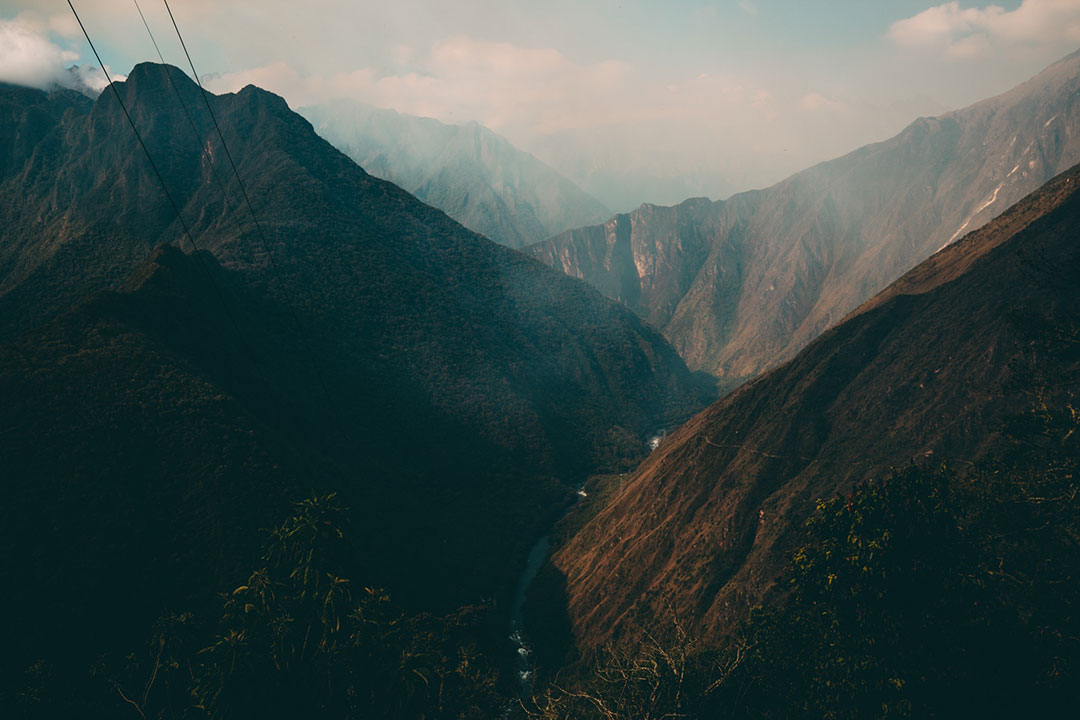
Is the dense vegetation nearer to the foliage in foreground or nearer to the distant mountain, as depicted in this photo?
the foliage in foreground

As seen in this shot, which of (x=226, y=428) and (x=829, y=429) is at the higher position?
(x=226, y=428)

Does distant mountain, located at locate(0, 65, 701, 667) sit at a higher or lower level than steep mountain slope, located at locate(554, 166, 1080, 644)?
higher

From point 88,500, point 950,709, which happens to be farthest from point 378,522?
point 950,709

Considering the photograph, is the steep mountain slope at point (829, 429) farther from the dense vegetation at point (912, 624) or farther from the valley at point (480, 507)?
the dense vegetation at point (912, 624)

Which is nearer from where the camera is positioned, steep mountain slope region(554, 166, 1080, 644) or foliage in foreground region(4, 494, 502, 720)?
foliage in foreground region(4, 494, 502, 720)

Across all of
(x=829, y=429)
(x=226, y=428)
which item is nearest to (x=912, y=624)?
(x=829, y=429)

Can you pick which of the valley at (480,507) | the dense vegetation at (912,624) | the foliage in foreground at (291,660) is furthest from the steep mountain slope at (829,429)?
the foliage in foreground at (291,660)

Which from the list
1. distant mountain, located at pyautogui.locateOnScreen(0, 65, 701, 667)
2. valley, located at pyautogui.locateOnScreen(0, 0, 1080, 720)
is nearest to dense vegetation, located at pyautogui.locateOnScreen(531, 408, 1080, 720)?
valley, located at pyautogui.locateOnScreen(0, 0, 1080, 720)

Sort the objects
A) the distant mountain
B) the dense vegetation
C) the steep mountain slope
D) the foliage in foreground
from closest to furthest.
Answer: the foliage in foreground → the dense vegetation → the distant mountain → the steep mountain slope

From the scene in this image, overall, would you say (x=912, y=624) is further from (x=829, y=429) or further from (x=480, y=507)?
(x=480, y=507)
